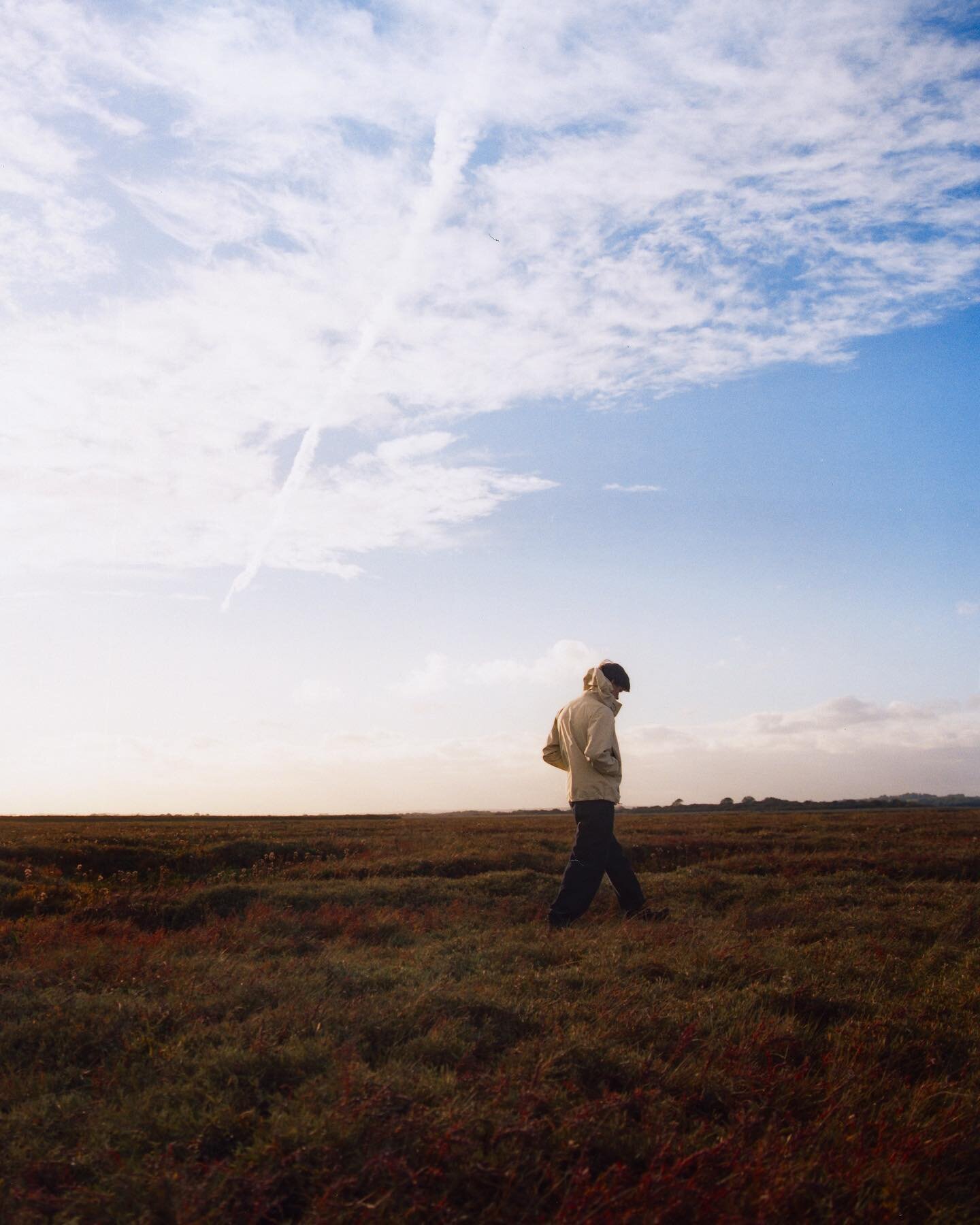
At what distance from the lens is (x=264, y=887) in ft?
39.0

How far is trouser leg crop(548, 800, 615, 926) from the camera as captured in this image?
915 cm

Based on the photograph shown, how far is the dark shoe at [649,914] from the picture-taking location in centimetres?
959

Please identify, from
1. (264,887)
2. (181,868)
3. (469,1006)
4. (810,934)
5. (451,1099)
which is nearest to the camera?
(451,1099)

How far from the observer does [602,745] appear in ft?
30.6

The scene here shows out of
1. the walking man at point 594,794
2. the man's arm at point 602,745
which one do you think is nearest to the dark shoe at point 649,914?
the walking man at point 594,794

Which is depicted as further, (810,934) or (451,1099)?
(810,934)

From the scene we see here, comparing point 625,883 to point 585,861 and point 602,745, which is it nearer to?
point 585,861

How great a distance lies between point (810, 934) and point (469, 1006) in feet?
15.4

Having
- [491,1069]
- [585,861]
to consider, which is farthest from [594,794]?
[491,1069]

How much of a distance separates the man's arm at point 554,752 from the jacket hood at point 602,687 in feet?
2.33

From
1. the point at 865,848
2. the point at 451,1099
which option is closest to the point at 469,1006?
the point at 451,1099

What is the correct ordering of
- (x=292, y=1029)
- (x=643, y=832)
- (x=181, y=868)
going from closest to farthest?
1. (x=292, y=1029)
2. (x=181, y=868)
3. (x=643, y=832)

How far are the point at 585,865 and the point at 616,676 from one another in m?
2.13

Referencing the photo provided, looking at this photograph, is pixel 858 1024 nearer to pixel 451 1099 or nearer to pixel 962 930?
pixel 451 1099
